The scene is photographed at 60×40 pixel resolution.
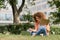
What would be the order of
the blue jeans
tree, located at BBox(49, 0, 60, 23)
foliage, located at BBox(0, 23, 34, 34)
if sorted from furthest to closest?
foliage, located at BBox(0, 23, 34, 34) < tree, located at BBox(49, 0, 60, 23) < the blue jeans

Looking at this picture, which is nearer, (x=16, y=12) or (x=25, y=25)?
(x=25, y=25)

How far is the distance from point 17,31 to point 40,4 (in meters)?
54.2

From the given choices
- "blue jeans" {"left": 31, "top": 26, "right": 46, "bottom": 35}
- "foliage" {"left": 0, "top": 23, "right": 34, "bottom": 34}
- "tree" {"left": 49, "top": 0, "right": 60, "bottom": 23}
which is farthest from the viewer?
"foliage" {"left": 0, "top": 23, "right": 34, "bottom": 34}

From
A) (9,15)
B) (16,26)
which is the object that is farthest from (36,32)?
(9,15)

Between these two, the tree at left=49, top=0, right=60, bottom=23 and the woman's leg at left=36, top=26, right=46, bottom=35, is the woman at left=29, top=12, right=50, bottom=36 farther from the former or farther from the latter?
the tree at left=49, top=0, right=60, bottom=23

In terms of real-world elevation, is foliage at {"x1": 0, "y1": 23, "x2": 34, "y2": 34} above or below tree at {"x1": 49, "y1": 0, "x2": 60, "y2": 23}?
below

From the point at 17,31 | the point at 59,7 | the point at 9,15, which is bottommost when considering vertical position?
the point at 9,15

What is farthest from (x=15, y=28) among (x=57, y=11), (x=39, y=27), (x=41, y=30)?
(x=39, y=27)

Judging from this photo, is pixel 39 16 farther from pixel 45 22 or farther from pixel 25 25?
pixel 25 25

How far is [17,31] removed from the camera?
73.7 ft

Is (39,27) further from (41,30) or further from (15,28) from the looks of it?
(15,28)

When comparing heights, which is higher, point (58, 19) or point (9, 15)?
point (58, 19)

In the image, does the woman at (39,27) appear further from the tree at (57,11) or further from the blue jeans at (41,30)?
the tree at (57,11)

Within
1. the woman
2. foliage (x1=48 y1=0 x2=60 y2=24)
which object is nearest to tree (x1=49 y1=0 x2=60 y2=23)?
foliage (x1=48 y1=0 x2=60 y2=24)
